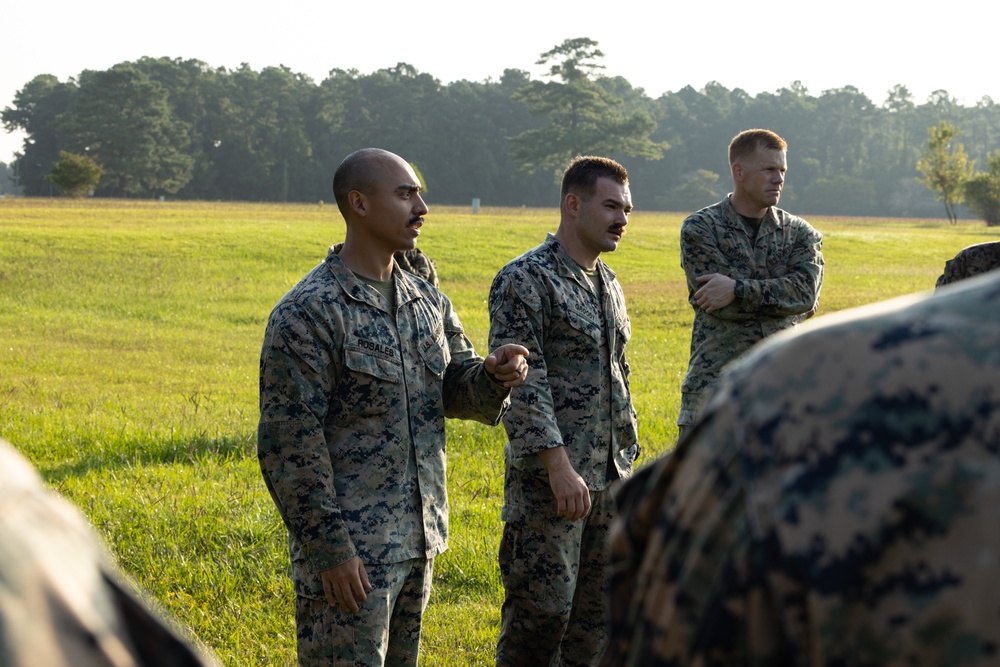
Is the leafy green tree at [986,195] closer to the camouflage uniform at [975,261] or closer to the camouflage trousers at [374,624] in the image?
the camouflage uniform at [975,261]

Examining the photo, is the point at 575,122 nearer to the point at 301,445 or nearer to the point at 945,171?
the point at 945,171

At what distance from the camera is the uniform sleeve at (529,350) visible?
415cm

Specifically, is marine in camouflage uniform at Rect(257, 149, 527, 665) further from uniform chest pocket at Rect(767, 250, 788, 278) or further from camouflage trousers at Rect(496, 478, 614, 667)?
uniform chest pocket at Rect(767, 250, 788, 278)

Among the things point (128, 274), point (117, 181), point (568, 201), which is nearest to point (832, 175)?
point (117, 181)

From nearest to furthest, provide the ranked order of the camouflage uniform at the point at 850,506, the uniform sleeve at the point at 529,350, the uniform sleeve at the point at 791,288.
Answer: the camouflage uniform at the point at 850,506 < the uniform sleeve at the point at 529,350 < the uniform sleeve at the point at 791,288

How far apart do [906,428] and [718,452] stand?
0.57 ft

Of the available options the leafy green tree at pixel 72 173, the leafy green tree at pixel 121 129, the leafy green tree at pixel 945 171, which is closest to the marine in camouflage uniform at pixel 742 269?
the leafy green tree at pixel 72 173

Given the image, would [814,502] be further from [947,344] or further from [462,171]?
[462,171]

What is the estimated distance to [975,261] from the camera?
3545 millimetres

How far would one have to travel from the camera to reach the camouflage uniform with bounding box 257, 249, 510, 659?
3369 millimetres

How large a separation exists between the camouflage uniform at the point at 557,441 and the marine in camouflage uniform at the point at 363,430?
48cm

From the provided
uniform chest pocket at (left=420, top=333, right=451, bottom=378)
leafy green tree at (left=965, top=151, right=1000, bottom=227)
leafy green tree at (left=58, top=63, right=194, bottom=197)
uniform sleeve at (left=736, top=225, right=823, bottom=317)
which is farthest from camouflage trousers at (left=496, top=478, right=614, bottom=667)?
leafy green tree at (left=58, top=63, right=194, bottom=197)

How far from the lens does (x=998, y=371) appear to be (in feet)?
3.26

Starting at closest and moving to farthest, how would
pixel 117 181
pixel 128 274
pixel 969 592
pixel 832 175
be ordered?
pixel 969 592 → pixel 128 274 → pixel 117 181 → pixel 832 175
